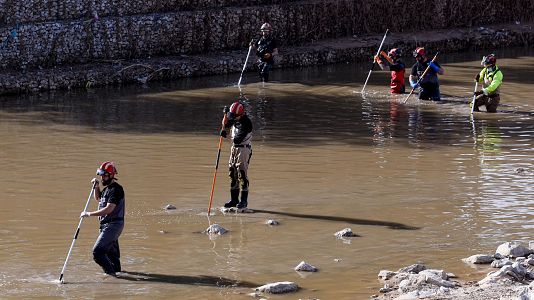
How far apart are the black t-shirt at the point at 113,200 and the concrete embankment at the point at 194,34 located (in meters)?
15.9

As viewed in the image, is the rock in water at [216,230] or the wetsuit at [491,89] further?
the wetsuit at [491,89]

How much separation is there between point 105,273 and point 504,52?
26.7 meters

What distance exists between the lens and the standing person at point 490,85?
26.2m

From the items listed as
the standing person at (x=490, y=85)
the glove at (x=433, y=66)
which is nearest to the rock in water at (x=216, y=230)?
the standing person at (x=490, y=85)

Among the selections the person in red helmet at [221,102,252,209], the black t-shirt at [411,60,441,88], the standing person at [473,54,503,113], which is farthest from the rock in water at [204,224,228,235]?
the black t-shirt at [411,60,441,88]

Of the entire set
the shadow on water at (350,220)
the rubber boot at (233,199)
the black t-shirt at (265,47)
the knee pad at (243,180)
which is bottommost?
the shadow on water at (350,220)

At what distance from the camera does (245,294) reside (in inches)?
531

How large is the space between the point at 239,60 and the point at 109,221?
2006 cm

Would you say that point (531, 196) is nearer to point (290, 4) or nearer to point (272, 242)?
point (272, 242)

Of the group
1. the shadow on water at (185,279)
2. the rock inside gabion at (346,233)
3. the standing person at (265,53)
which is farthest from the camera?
the standing person at (265,53)

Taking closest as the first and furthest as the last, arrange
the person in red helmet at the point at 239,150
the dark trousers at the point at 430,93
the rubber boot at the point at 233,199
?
the person in red helmet at the point at 239,150
the rubber boot at the point at 233,199
the dark trousers at the point at 430,93

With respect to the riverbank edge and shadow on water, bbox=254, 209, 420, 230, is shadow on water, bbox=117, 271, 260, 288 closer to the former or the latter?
shadow on water, bbox=254, 209, 420, 230

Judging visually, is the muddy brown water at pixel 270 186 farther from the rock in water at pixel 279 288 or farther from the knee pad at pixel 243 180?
the knee pad at pixel 243 180

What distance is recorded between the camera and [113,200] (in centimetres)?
1422
